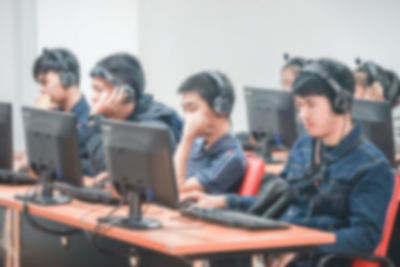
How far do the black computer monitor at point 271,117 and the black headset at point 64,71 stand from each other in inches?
41.3

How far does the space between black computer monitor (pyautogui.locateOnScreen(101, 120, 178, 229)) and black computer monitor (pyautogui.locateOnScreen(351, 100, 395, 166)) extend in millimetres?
1313

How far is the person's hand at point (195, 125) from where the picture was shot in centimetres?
361

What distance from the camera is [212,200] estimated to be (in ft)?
10.6

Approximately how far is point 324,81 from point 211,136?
0.88 m

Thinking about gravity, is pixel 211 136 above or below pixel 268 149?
above

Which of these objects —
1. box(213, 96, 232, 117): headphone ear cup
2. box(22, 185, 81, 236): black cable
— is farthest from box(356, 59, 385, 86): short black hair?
box(22, 185, 81, 236): black cable

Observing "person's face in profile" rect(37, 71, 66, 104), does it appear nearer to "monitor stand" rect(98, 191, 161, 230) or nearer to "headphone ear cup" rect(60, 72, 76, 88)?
"headphone ear cup" rect(60, 72, 76, 88)

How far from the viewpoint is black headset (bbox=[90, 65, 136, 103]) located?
4.05 metres

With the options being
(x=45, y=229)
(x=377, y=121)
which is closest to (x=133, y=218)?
(x=45, y=229)

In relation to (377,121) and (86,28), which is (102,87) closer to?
(377,121)

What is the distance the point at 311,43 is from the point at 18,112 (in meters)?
2.42

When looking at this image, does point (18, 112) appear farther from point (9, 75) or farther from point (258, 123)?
point (258, 123)

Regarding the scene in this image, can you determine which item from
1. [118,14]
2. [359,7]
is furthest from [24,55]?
[359,7]

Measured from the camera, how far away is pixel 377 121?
3.93m
